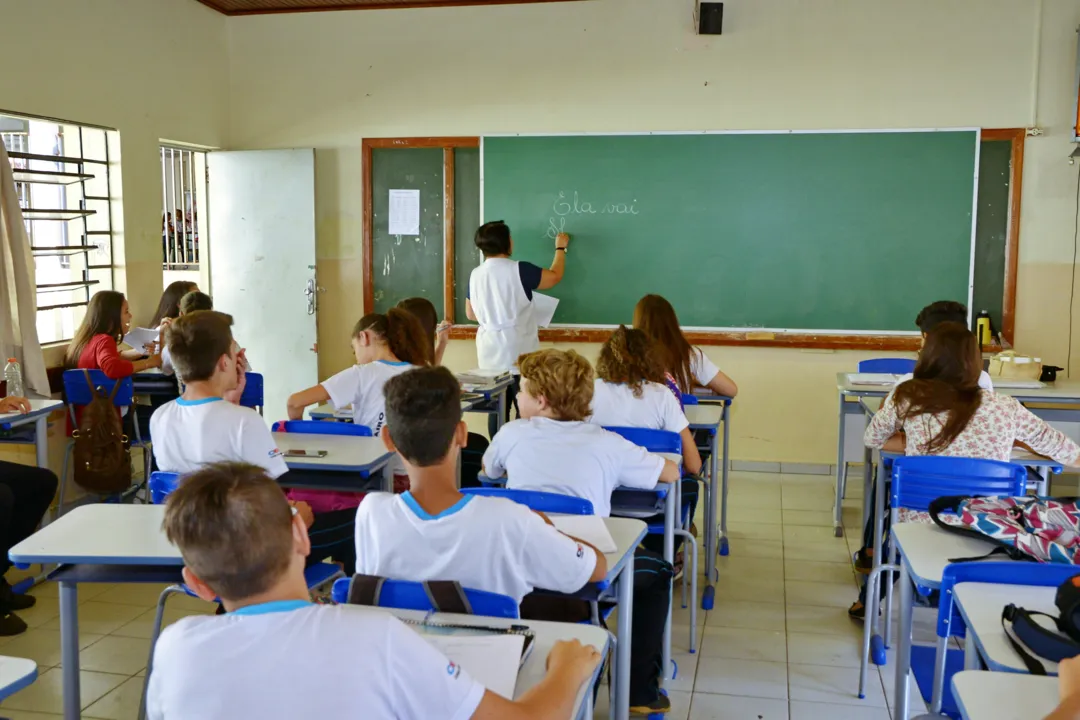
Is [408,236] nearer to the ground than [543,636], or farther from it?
farther from it

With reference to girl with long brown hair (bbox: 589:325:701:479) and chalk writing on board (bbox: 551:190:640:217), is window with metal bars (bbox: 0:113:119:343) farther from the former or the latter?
girl with long brown hair (bbox: 589:325:701:479)

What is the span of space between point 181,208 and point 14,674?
245 inches

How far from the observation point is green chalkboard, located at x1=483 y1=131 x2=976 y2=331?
5777mm

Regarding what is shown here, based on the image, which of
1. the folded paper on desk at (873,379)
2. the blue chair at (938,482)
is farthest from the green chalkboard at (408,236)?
the blue chair at (938,482)

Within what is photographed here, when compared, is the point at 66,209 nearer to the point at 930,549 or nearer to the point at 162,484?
the point at 162,484

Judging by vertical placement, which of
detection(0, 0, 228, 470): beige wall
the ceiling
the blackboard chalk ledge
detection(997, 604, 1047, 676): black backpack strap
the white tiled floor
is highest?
the ceiling

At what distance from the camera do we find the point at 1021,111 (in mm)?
5594

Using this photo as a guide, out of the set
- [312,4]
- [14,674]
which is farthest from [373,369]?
[312,4]

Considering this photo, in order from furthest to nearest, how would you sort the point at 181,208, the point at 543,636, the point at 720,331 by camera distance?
the point at 181,208 < the point at 720,331 < the point at 543,636

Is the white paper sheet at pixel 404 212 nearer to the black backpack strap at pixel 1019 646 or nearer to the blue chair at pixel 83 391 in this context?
the blue chair at pixel 83 391

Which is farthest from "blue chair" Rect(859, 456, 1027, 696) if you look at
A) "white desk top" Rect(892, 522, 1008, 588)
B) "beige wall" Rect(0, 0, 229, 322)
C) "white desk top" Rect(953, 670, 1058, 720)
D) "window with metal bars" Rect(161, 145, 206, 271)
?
"window with metal bars" Rect(161, 145, 206, 271)

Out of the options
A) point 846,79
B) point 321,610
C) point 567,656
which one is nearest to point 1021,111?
point 846,79

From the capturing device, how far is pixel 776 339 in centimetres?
602

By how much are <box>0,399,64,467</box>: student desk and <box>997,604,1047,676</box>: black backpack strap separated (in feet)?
11.8
